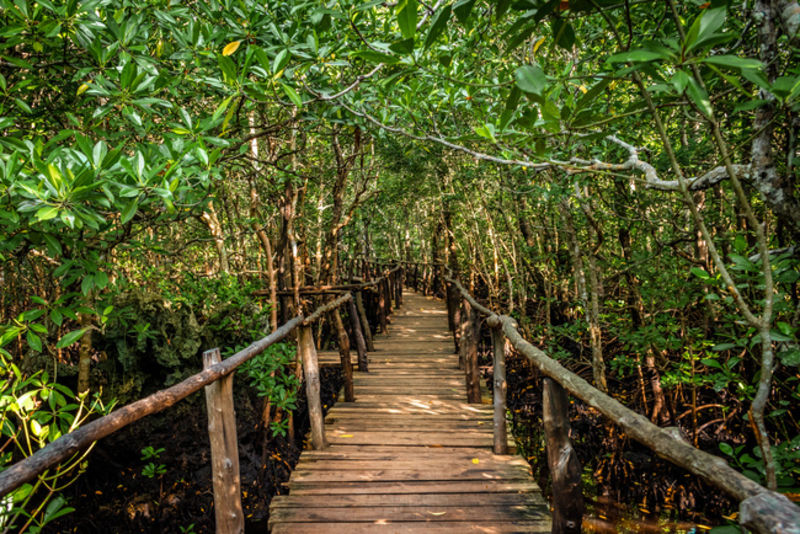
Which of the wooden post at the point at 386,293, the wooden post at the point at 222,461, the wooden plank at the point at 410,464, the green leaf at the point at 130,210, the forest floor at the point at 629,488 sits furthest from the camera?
the wooden post at the point at 386,293

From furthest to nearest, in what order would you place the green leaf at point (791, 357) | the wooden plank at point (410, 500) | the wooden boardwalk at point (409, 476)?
the wooden plank at point (410, 500), the wooden boardwalk at point (409, 476), the green leaf at point (791, 357)

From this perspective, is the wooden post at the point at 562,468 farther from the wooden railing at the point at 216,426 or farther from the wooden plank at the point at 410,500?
the wooden railing at the point at 216,426

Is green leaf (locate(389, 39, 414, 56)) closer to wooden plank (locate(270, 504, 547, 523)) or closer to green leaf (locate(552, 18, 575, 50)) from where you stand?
green leaf (locate(552, 18, 575, 50))

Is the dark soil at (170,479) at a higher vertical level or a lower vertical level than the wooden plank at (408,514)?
lower

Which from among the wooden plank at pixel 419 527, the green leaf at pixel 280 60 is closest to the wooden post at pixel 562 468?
the wooden plank at pixel 419 527

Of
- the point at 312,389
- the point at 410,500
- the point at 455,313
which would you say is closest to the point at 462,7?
the point at 410,500

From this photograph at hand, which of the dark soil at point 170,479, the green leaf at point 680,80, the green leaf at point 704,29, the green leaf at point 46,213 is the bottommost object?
the dark soil at point 170,479

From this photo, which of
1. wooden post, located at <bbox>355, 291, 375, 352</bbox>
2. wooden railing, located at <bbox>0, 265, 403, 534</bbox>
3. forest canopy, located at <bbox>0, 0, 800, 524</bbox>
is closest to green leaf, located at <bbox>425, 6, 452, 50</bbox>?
forest canopy, located at <bbox>0, 0, 800, 524</bbox>

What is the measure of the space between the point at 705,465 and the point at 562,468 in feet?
3.20

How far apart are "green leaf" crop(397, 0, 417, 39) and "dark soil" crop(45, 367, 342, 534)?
4501 mm

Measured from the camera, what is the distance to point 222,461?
219cm

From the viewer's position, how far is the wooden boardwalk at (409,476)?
2.55 metres

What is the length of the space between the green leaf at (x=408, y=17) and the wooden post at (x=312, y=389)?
272 centimetres

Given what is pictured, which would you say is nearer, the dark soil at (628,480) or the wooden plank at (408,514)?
the wooden plank at (408,514)
